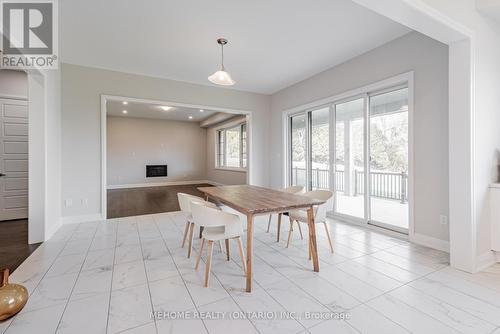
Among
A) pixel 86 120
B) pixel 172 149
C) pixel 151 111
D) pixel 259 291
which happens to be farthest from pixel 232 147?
pixel 259 291

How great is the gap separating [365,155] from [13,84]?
632 cm

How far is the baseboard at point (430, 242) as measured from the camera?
9.09ft

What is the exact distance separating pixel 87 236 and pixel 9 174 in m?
2.23

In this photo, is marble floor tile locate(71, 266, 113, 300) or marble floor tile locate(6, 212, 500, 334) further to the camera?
marble floor tile locate(71, 266, 113, 300)

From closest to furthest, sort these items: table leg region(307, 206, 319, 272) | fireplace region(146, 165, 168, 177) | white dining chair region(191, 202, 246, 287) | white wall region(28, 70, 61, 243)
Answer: white dining chair region(191, 202, 246, 287), table leg region(307, 206, 319, 272), white wall region(28, 70, 61, 243), fireplace region(146, 165, 168, 177)

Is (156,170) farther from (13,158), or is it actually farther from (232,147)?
(13,158)

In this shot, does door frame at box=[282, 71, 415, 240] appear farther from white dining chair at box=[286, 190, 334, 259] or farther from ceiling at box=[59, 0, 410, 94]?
white dining chair at box=[286, 190, 334, 259]

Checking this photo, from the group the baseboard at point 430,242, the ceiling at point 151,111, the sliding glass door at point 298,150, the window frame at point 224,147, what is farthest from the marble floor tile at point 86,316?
the window frame at point 224,147

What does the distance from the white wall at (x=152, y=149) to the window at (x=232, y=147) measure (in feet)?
4.28

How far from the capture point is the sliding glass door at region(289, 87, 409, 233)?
134 inches

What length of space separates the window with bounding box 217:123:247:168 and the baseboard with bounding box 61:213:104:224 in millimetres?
Answer: 4571

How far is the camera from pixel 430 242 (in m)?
2.92

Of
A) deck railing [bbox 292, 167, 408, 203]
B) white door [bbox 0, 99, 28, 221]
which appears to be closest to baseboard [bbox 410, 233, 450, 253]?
deck railing [bbox 292, 167, 408, 203]

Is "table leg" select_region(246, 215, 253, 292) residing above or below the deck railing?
below
